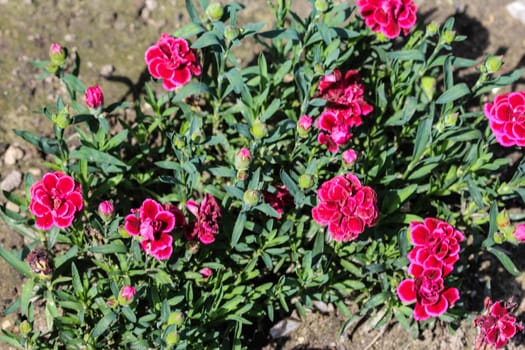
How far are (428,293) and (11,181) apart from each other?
2556mm

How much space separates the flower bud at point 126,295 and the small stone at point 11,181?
1.41 m

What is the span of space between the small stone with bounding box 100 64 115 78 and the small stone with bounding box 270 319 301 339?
210 centimetres

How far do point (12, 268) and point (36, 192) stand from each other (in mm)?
933

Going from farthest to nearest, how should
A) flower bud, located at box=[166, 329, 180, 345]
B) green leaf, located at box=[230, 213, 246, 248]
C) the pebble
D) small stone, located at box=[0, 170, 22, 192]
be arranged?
the pebble, small stone, located at box=[0, 170, 22, 192], green leaf, located at box=[230, 213, 246, 248], flower bud, located at box=[166, 329, 180, 345]

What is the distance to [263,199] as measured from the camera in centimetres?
355

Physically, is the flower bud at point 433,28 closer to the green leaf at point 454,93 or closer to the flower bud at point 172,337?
the green leaf at point 454,93

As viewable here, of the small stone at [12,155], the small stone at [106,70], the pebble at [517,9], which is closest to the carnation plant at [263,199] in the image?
the small stone at [12,155]

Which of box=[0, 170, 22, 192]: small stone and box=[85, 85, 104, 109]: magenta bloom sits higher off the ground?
box=[85, 85, 104, 109]: magenta bloom

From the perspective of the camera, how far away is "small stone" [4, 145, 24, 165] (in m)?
4.05

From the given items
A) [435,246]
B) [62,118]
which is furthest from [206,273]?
[435,246]

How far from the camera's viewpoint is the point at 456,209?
167 inches

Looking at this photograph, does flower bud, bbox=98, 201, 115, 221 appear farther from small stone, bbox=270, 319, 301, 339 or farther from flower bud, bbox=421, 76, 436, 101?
flower bud, bbox=421, 76, 436, 101

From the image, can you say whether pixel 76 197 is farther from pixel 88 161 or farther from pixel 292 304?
pixel 292 304

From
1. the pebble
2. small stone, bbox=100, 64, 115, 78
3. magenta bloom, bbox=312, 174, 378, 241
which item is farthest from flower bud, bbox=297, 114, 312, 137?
the pebble
